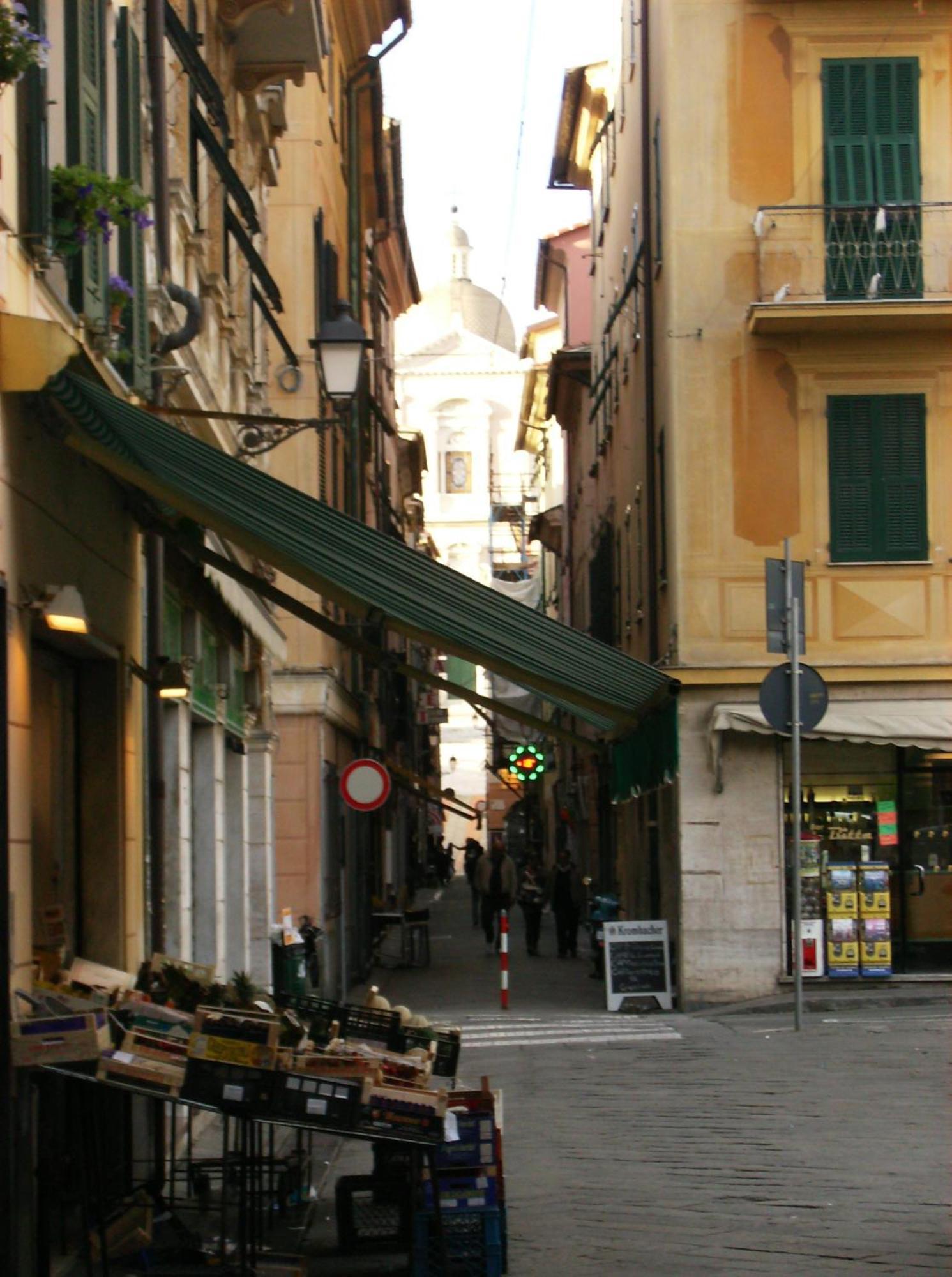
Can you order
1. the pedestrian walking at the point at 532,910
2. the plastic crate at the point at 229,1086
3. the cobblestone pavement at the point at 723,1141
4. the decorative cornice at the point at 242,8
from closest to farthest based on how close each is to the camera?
1. the plastic crate at the point at 229,1086
2. the cobblestone pavement at the point at 723,1141
3. the decorative cornice at the point at 242,8
4. the pedestrian walking at the point at 532,910

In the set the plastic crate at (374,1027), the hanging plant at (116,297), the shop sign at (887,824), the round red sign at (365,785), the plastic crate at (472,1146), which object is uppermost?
the hanging plant at (116,297)

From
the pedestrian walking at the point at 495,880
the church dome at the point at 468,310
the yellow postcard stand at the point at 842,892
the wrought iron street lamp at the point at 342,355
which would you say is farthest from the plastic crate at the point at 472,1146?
the church dome at the point at 468,310

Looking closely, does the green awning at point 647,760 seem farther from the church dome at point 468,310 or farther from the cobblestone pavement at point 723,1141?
the church dome at point 468,310

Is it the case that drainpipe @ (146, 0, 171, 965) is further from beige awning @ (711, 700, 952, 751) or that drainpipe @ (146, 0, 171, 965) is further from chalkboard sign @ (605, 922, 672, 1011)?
chalkboard sign @ (605, 922, 672, 1011)

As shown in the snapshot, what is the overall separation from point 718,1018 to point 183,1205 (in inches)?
→ 470

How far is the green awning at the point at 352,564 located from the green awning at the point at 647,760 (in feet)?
21.3

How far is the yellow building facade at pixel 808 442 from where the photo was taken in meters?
23.2

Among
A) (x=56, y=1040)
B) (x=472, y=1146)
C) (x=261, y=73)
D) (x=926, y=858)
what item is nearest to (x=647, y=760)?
(x=926, y=858)

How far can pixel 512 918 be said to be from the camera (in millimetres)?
51281

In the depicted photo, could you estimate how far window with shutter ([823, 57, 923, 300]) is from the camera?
23.5m

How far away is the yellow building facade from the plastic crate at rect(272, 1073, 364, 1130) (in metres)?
15.2

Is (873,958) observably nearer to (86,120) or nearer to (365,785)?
(365,785)

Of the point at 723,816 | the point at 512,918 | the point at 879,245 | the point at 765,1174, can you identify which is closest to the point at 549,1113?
the point at 765,1174

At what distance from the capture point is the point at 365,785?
24.0m
